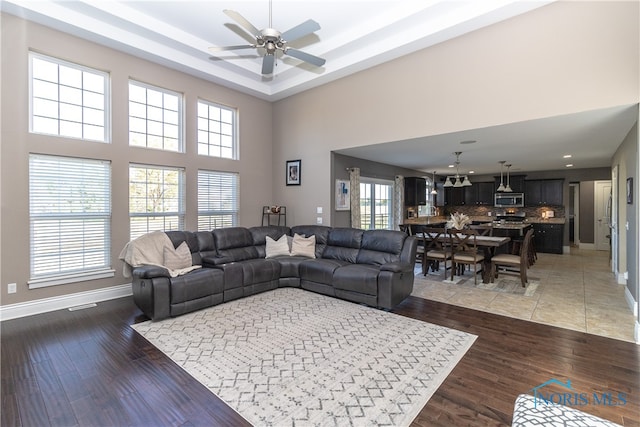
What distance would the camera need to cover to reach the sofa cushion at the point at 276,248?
5473 mm

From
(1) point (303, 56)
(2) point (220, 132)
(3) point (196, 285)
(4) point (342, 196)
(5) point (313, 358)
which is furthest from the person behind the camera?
(4) point (342, 196)

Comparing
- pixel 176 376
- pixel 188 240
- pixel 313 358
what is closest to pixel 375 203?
pixel 188 240

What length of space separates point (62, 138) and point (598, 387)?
6.52 metres

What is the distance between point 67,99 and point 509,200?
37.0 feet

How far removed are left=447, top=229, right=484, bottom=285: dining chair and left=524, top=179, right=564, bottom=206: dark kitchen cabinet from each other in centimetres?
540

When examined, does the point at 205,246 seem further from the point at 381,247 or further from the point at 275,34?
the point at 275,34

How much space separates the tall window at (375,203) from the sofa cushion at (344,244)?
6.11 ft

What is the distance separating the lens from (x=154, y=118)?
519 cm

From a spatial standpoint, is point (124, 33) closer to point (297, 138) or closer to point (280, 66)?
point (280, 66)

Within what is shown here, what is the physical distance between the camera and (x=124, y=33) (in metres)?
4.43

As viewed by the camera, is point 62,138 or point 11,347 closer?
point 11,347

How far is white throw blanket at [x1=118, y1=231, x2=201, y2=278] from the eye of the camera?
409 centimetres

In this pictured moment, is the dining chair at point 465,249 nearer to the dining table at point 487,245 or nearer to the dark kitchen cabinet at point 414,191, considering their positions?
the dining table at point 487,245

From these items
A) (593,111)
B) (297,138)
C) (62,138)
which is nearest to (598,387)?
(593,111)
